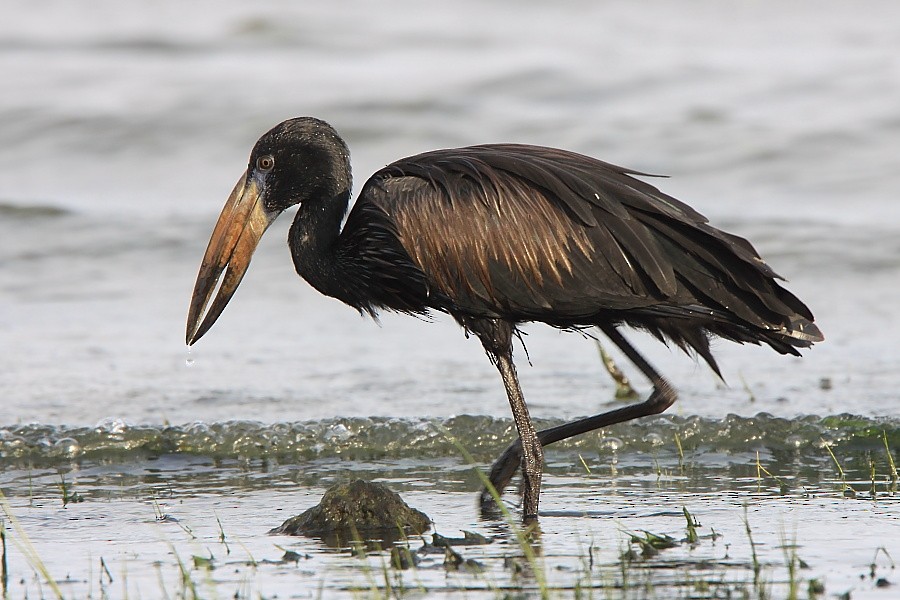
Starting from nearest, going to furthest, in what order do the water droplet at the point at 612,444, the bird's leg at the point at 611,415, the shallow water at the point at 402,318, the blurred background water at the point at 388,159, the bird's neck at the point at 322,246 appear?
the shallow water at the point at 402,318, the bird's neck at the point at 322,246, the bird's leg at the point at 611,415, the water droplet at the point at 612,444, the blurred background water at the point at 388,159

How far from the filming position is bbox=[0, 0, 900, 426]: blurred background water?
30.2 ft

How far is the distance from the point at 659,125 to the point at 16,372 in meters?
10.0

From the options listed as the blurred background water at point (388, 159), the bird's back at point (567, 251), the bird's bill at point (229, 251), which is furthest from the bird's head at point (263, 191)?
the blurred background water at point (388, 159)

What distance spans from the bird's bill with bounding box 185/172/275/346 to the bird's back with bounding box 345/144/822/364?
0.76 m

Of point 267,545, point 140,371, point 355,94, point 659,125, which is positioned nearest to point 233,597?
point 267,545

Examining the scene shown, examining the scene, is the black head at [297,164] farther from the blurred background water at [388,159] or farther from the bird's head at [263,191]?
the blurred background water at [388,159]

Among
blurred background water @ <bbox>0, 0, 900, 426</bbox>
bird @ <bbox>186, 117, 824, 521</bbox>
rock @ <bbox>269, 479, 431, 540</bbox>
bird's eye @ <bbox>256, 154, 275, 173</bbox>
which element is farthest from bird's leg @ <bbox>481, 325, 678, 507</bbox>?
bird's eye @ <bbox>256, 154, 275, 173</bbox>

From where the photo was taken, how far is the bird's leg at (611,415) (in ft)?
22.5

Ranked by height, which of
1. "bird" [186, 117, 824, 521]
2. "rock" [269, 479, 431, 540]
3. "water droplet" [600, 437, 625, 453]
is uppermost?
"bird" [186, 117, 824, 521]

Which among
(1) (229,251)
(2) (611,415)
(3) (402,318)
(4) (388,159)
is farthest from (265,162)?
(4) (388,159)

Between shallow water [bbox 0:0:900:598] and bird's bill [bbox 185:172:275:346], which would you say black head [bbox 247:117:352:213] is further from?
shallow water [bbox 0:0:900:598]

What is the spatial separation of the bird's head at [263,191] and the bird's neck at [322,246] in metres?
0.08

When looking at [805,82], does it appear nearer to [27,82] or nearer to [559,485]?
[27,82]

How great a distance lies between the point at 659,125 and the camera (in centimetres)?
1733
